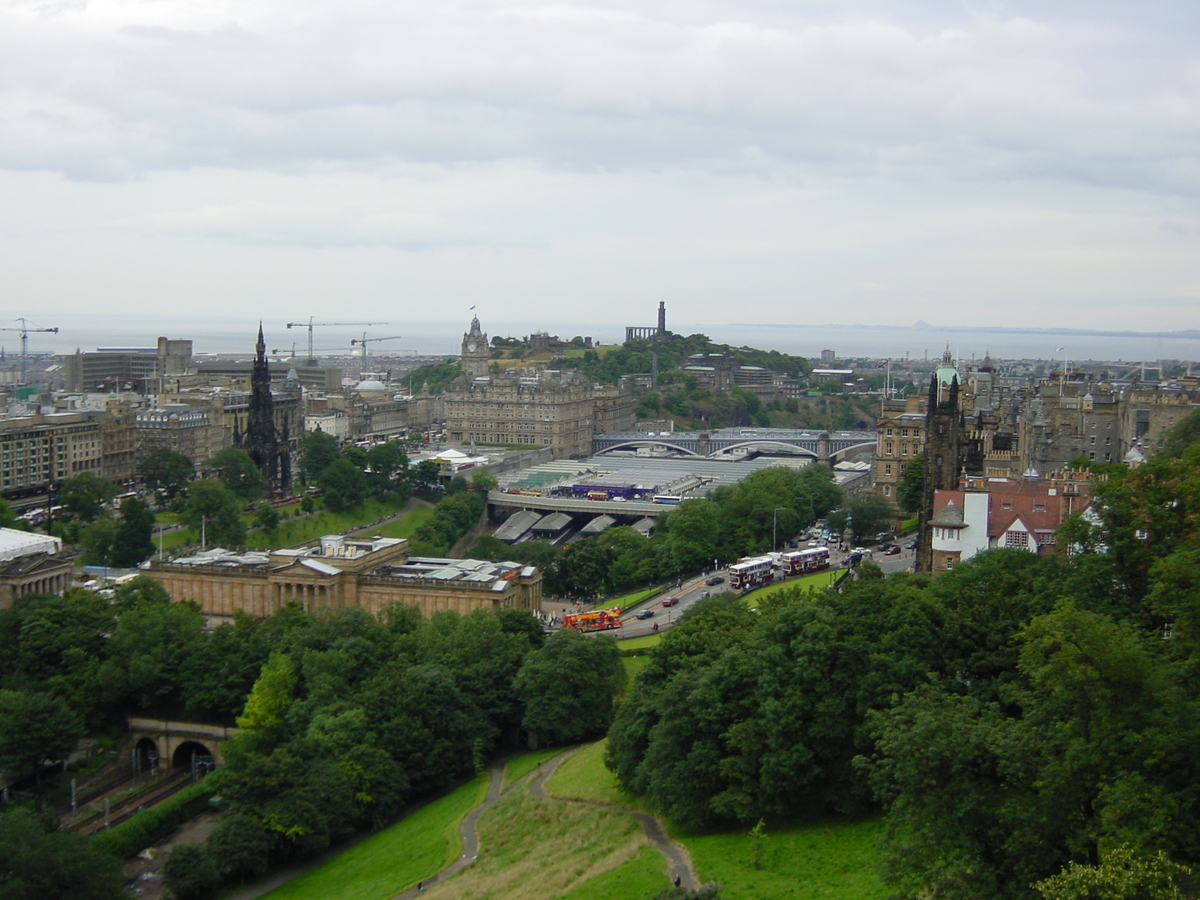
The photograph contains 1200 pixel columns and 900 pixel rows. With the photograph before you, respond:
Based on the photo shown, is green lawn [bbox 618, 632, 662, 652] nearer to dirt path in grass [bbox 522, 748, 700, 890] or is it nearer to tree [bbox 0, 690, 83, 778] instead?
dirt path in grass [bbox 522, 748, 700, 890]

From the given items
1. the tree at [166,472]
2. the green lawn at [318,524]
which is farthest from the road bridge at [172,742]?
the tree at [166,472]

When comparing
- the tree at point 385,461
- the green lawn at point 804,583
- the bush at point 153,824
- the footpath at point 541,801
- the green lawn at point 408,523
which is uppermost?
the tree at point 385,461

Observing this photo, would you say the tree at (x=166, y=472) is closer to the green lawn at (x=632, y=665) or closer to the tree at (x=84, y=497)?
the tree at (x=84, y=497)

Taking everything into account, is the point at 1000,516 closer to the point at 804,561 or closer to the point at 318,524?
the point at 804,561

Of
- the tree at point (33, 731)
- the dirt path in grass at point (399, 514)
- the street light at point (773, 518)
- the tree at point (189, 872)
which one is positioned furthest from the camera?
the dirt path in grass at point (399, 514)

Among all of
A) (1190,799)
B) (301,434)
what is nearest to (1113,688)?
(1190,799)

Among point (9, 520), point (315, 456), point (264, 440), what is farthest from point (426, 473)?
point (9, 520)
